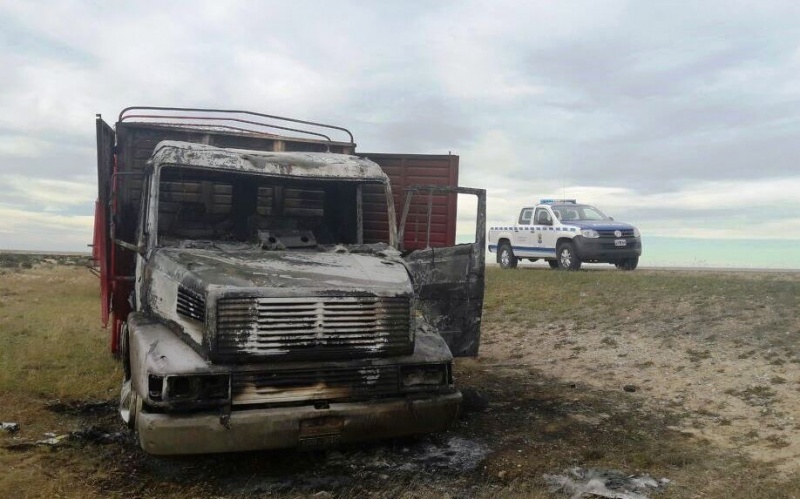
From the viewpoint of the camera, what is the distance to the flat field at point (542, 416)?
488cm

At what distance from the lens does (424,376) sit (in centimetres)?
515

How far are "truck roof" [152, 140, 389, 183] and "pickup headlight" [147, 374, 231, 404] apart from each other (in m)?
2.06

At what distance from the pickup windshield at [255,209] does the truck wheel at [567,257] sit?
12.1 meters

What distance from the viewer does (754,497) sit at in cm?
458

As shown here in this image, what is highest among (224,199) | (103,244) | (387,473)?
(224,199)

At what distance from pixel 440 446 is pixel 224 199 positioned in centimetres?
287

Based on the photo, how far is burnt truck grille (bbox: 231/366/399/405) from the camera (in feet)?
15.1

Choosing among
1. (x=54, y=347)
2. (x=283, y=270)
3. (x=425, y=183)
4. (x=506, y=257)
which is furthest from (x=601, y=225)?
(x=283, y=270)

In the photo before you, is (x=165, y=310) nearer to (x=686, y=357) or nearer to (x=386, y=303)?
(x=386, y=303)

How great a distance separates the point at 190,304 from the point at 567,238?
1452cm

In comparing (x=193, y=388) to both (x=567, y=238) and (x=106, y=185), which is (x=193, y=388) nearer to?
(x=106, y=185)

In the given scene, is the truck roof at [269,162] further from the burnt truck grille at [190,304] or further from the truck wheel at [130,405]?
the truck wheel at [130,405]

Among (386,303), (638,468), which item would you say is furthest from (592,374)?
(386,303)

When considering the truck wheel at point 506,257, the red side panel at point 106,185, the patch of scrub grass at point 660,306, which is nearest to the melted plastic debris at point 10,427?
the red side panel at point 106,185
